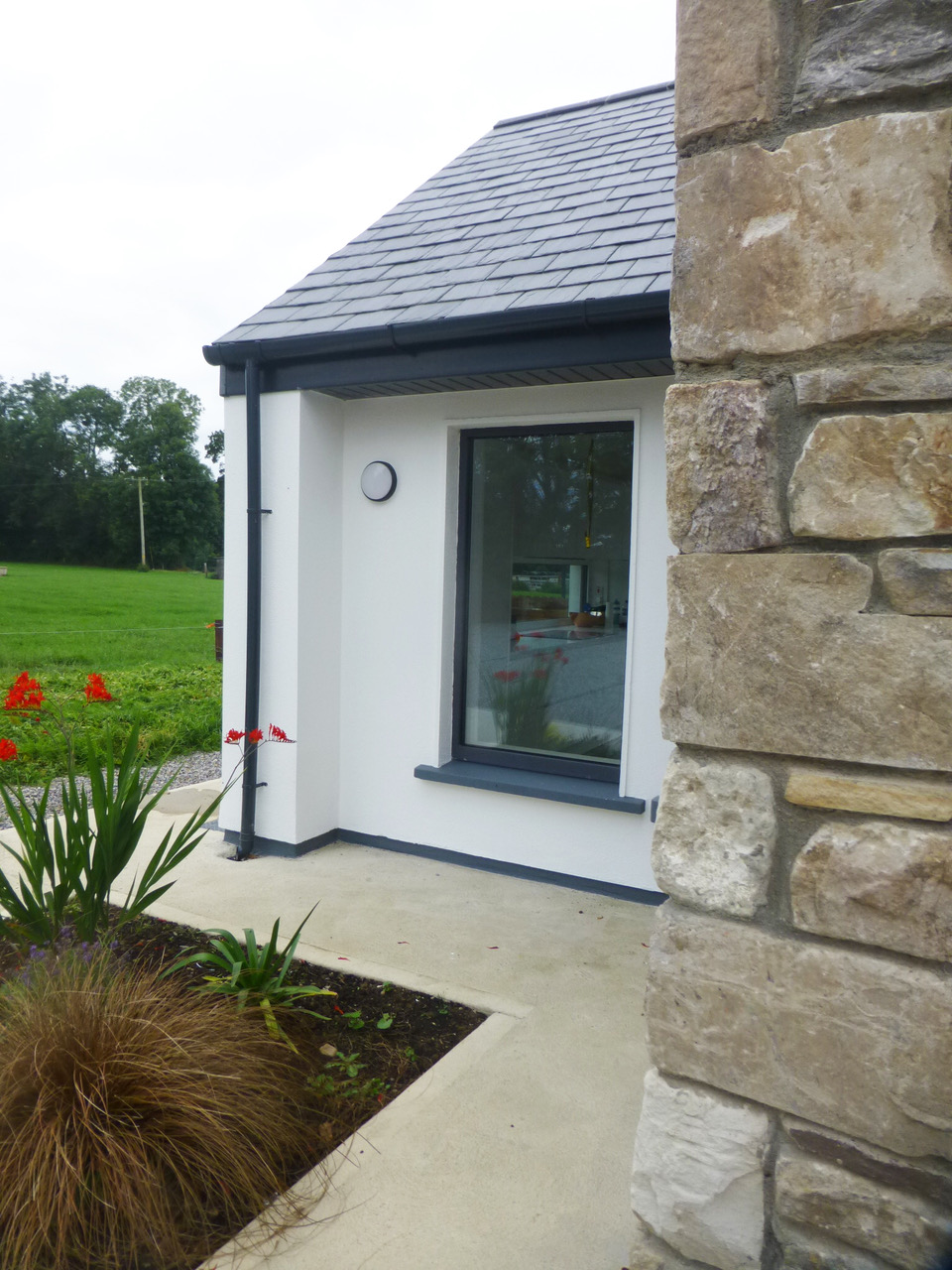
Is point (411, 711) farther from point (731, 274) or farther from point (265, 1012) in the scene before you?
point (731, 274)

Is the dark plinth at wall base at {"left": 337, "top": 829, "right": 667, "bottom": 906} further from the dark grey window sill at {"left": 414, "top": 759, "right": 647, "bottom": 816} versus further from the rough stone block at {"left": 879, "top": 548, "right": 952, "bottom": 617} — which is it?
the rough stone block at {"left": 879, "top": 548, "right": 952, "bottom": 617}

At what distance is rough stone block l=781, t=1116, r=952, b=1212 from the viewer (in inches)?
45.3

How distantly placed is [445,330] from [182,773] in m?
4.16

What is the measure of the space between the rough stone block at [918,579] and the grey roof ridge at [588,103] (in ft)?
19.5

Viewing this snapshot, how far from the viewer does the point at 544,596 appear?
14.3 ft

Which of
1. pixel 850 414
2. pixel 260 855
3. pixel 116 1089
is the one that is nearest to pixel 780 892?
pixel 850 414

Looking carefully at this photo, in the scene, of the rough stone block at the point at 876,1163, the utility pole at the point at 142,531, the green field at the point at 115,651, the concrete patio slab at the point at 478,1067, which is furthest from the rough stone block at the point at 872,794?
the utility pole at the point at 142,531

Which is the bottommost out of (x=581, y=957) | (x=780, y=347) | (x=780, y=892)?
(x=581, y=957)

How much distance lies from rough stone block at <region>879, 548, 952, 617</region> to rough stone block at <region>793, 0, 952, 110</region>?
61cm

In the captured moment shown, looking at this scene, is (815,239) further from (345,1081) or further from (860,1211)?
(345,1081)

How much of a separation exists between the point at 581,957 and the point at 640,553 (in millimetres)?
1769

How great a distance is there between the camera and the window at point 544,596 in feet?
13.7

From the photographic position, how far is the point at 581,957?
3301 mm

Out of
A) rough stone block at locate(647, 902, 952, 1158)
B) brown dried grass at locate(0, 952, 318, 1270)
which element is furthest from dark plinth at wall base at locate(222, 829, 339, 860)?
rough stone block at locate(647, 902, 952, 1158)
